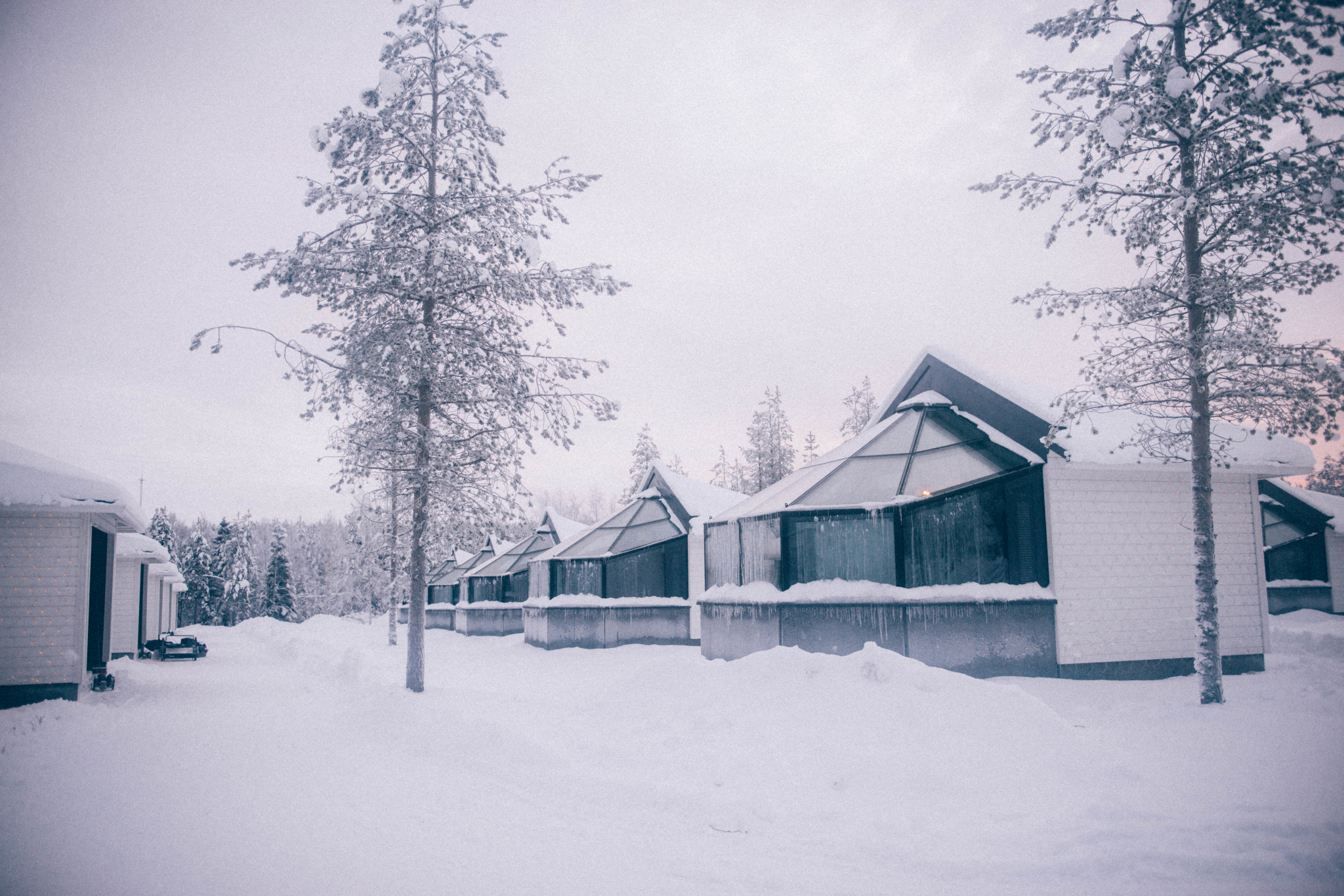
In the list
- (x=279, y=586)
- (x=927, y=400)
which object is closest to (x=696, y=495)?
(x=927, y=400)

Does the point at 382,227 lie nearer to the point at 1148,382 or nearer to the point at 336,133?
the point at 336,133

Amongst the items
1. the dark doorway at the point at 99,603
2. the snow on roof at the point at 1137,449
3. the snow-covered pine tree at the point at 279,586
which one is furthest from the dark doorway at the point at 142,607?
the snow-covered pine tree at the point at 279,586

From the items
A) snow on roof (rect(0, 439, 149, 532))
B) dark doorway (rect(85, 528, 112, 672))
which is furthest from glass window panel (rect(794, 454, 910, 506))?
dark doorway (rect(85, 528, 112, 672))

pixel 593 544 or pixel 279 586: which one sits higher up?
pixel 593 544

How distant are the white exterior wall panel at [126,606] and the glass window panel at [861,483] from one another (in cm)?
2000

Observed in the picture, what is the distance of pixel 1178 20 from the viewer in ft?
28.5

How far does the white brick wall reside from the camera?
37.3 ft

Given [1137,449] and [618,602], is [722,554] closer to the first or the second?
[618,602]

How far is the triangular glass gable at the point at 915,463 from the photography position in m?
12.1

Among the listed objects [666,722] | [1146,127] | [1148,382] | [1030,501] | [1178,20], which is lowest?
[666,722]

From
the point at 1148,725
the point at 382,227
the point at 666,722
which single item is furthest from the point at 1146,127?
the point at 382,227

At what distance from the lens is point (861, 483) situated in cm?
1282

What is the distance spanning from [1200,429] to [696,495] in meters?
15.1

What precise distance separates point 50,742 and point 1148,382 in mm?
13746
